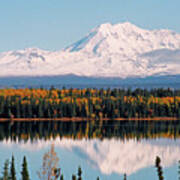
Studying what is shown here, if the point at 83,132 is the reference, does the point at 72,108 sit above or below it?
above

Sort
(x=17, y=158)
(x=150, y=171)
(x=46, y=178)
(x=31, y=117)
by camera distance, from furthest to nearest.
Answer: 1. (x=31, y=117)
2. (x=17, y=158)
3. (x=150, y=171)
4. (x=46, y=178)

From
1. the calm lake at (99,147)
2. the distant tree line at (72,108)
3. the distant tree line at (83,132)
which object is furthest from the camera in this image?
the distant tree line at (72,108)

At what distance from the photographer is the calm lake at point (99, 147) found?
85.7 m

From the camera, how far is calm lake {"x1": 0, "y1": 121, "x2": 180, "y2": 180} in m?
85.7

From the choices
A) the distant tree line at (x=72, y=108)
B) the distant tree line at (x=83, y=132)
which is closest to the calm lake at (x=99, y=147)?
the distant tree line at (x=83, y=132)

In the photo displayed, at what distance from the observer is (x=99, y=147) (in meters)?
115

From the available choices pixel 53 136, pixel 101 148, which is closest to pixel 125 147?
pixel 101 148

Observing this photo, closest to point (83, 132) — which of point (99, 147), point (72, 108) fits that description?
point (99, 147)

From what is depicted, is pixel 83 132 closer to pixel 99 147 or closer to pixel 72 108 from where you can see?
pixel 99 147

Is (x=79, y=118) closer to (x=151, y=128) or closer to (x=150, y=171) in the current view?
(x=151, y=128)

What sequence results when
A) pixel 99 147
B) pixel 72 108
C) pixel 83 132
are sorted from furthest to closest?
pixel 72 108, pixel 83 132, pixel 99 147

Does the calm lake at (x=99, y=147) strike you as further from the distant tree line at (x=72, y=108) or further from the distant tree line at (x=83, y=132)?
the distant tree line at (x=72, y=108)

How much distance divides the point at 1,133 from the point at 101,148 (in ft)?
95.2

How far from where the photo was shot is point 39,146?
361ft
